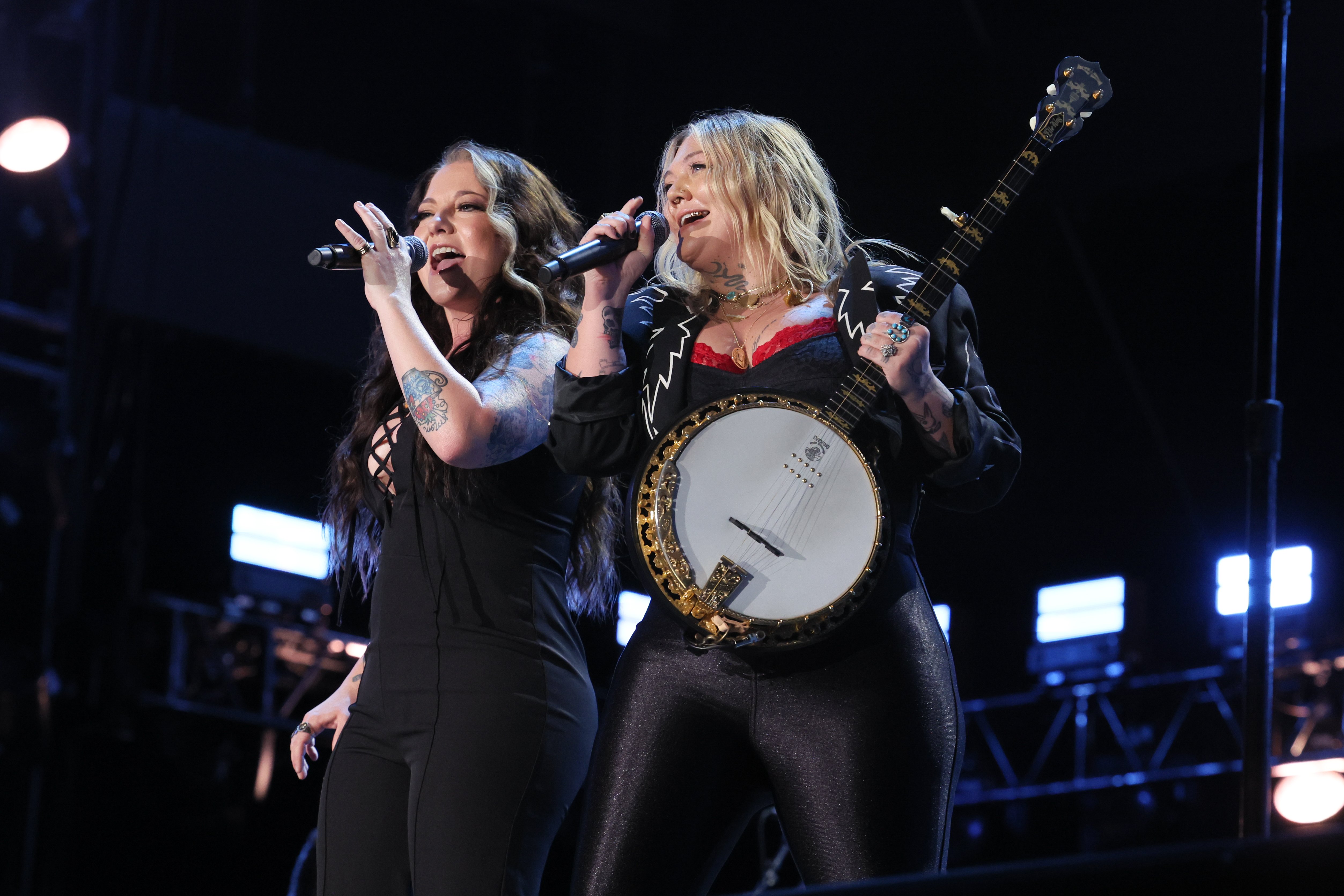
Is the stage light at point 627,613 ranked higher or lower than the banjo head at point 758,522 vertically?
higher

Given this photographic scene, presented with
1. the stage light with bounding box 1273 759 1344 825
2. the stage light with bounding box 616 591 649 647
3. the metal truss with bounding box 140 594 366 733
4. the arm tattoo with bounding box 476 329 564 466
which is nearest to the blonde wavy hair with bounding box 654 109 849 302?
the arm tattoo with bounding box 476 329 564 466

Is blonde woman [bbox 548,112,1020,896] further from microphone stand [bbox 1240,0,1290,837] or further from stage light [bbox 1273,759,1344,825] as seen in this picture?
stage light [bbox 1273,759,1344,825]

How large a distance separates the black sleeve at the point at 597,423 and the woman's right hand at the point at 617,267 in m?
0.05

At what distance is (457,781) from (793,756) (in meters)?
0.44

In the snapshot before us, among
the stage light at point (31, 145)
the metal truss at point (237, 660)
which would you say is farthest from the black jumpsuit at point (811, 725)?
the metal truss at point (237, 660)

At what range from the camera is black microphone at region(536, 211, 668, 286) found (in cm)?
199

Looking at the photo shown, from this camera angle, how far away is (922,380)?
1896mm

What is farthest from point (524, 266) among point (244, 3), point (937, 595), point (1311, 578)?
point (937, 595)

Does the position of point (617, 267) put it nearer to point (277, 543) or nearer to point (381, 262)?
point (381, 262)

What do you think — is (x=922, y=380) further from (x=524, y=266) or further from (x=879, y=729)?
(x=524, y=266)

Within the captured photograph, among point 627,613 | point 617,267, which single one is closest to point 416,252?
point 617,267

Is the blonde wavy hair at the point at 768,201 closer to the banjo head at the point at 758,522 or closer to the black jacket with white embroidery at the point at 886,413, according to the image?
the black jacket with white embroidery at the point at 886,413

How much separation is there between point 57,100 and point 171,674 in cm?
301

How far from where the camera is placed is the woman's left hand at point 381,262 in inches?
89.5
